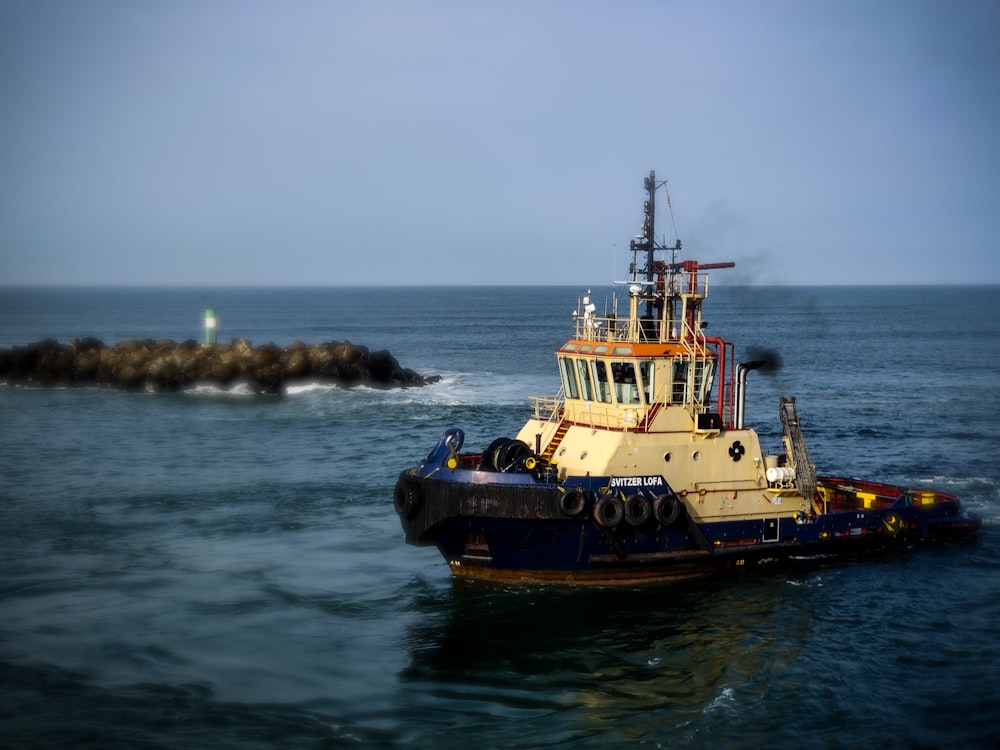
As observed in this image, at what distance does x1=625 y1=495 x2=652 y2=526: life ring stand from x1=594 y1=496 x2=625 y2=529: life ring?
0.18 m

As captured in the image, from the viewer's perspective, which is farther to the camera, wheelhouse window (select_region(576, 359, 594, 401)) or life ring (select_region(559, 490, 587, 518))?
wheelhouse window (select_region(576, 359, 594, 401))

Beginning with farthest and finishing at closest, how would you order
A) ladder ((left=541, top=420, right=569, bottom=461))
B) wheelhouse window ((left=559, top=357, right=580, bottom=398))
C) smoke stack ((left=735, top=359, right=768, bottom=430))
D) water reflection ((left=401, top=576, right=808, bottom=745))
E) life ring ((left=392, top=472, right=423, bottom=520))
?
wheelhouse window ((left=559, top=357, right=580, bottom=398)) < smoke stack ((left=735, top=359, right=768, bottom=430)) < ladder ((left=541, top=420, right=569, bottom=461)) < life ring ((left=392, top=472, right=423, bottom=520)) < water reflection ((left=401, top=576, right=808, bottom=745))

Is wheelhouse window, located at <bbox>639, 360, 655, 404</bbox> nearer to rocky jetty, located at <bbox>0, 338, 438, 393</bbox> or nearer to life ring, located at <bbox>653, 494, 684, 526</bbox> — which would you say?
life ring, located at <bbox>653, 494, 684, 526</bbox>

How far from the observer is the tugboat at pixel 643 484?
1830 centimetres

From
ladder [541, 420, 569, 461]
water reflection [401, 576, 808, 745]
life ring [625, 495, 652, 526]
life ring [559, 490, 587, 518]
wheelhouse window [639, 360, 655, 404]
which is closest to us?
water reflection [401, 576, 808, 745]

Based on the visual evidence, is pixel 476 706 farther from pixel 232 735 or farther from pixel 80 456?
pixel 80 456

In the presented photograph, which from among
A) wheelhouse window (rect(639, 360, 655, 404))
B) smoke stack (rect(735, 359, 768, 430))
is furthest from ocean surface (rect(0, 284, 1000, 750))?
wheelhouse window (rect(639, 360, 655, 404))

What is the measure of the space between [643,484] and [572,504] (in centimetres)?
168

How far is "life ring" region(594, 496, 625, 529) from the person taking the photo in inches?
712

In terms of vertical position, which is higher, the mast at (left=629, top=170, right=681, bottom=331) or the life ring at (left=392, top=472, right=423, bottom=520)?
the mast at (left=629, top=170, right=681, bottom=331)

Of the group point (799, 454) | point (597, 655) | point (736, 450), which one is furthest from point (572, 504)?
point (799, 454)

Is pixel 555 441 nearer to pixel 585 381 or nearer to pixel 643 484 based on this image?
pixel 585 381

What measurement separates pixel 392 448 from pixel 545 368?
90.1ft

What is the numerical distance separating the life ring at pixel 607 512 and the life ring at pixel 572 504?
1.09 feet
